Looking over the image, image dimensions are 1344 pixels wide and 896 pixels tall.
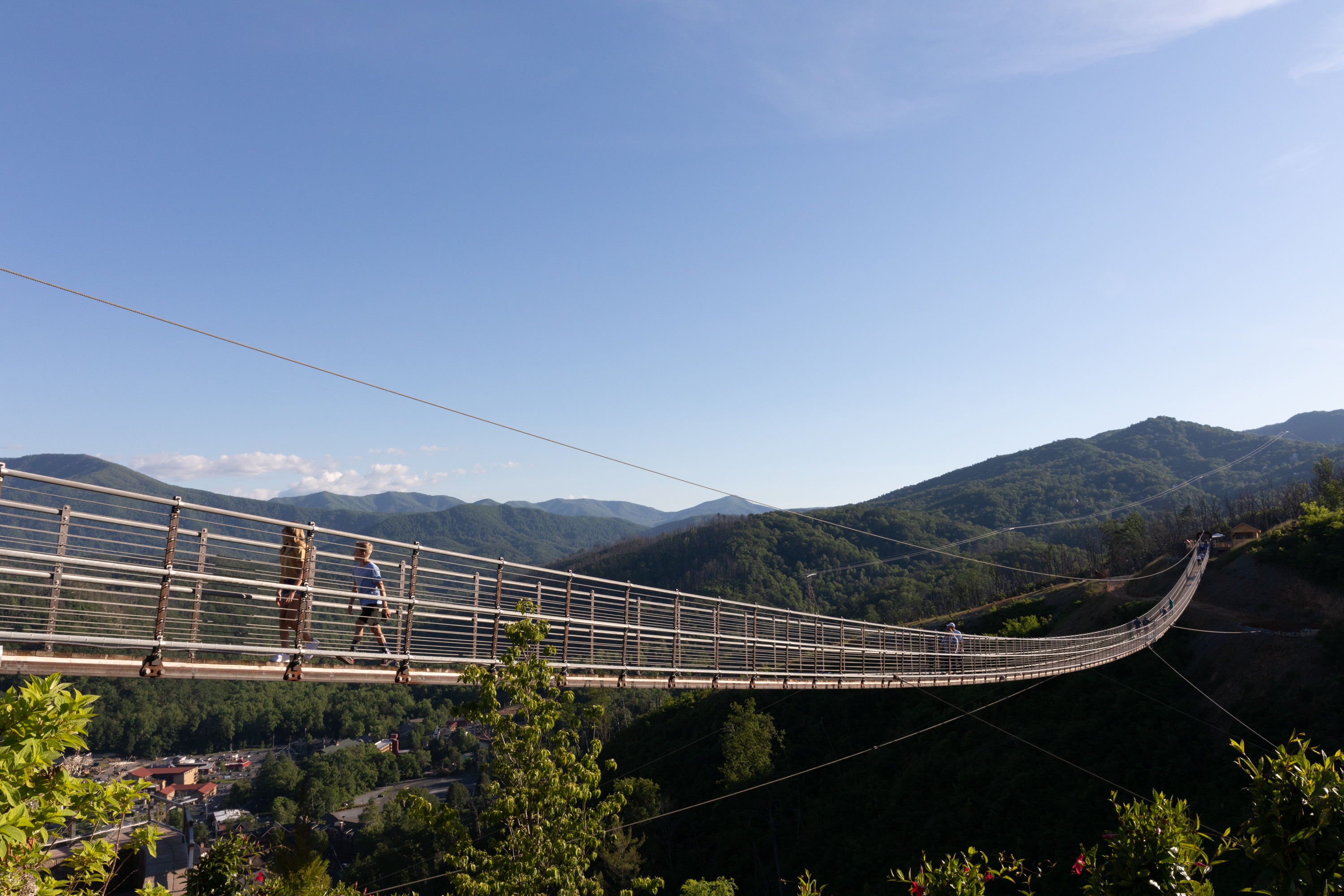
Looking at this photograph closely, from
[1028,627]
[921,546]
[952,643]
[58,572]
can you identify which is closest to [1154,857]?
[58,572]

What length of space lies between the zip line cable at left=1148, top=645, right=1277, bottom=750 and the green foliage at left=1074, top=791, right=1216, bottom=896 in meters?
21.7

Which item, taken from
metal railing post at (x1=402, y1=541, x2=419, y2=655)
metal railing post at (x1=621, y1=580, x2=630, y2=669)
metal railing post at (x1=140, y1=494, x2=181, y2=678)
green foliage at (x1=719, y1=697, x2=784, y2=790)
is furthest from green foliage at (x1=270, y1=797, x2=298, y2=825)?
metal railing post at (x1=140, y1=494, x2=181, y2=678)

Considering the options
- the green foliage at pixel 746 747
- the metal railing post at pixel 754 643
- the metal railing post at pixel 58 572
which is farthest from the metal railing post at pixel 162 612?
the green foliage at pixel 746 747

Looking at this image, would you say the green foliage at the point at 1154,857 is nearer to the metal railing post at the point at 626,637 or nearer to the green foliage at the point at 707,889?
the metal railing post at the point at 626,637

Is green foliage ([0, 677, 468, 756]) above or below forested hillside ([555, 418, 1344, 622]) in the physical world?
below

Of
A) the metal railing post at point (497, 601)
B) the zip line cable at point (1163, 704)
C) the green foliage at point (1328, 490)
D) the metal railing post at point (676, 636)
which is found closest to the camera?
the metal railing post at point (497, 601)

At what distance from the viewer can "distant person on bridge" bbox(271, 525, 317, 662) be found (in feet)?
20.2

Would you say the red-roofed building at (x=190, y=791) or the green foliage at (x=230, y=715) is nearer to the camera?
the red-roofed building at (x=190, y=791)

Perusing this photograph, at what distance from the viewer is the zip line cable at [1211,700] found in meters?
23.4

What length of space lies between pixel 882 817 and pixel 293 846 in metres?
26.4

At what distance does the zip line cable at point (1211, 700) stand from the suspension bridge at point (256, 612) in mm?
21796

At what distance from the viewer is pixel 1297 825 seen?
17.0ft

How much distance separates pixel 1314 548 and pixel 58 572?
4585 cm

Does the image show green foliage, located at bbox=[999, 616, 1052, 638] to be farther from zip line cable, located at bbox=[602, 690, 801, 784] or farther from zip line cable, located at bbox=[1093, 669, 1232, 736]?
zip line cable, located at bbox=[602, 690, 801, 784]
